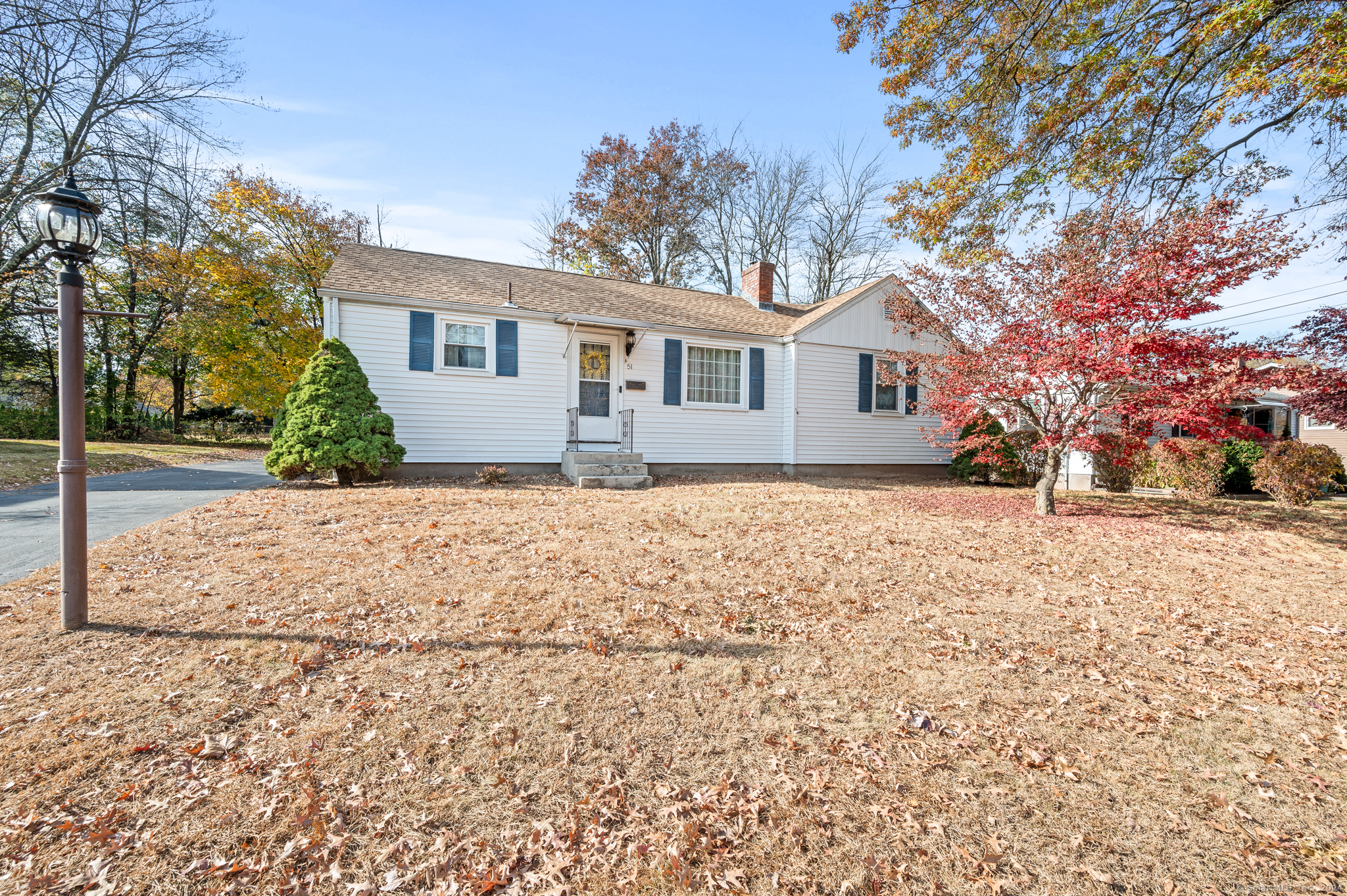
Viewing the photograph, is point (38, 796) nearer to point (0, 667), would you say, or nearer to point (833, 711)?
point (0, 667)

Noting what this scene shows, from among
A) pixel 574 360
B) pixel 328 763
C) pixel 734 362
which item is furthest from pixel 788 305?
pixel 328 763

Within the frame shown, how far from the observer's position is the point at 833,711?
3053mm

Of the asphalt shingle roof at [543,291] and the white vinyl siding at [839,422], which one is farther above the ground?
the asphalt shingle roof at [543,291]

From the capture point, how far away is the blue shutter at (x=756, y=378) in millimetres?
12867

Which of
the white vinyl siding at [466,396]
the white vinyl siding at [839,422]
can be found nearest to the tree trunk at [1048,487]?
the white vinyl siding at [839,422]

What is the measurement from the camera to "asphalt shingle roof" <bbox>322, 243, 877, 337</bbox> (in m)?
10.6

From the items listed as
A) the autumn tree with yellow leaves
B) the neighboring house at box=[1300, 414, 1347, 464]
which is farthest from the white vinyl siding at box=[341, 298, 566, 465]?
the neighboring house at box=[1300, 414, 1347, 464]

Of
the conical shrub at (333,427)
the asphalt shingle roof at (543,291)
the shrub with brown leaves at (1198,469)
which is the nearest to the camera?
the conical shrub at (333,427)

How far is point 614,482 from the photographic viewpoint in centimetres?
1027

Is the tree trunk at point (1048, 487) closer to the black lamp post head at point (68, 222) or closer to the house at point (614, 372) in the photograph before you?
the house at point (614, 372)

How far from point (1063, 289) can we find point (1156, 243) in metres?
1.05

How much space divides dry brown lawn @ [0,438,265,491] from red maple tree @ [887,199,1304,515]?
12985 millimetres

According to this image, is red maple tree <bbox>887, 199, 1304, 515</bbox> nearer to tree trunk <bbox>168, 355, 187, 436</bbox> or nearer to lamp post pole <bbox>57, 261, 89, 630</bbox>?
lamp post pole <bbox>57, 261, 89, 630</bbox>

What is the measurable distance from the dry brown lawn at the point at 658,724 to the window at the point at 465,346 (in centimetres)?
561
